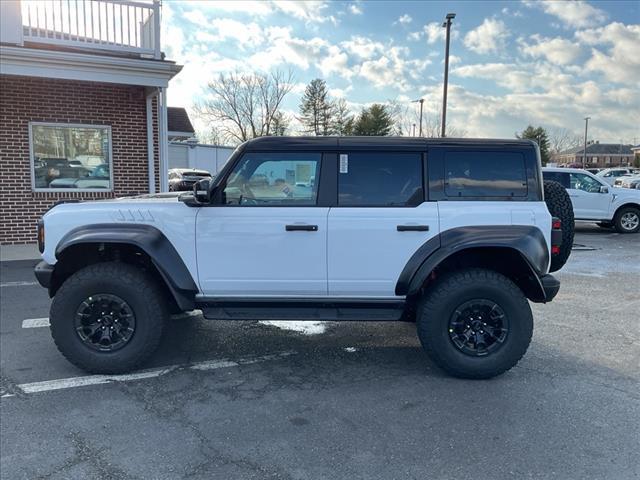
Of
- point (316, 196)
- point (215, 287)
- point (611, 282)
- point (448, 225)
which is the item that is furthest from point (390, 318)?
→ point (611, 282)

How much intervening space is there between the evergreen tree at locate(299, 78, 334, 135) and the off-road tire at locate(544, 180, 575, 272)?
43.6 m

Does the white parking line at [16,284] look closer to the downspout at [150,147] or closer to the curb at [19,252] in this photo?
the curb at [19,252]

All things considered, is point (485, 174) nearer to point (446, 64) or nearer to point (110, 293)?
point (110, 293)

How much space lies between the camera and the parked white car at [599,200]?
13.0 m

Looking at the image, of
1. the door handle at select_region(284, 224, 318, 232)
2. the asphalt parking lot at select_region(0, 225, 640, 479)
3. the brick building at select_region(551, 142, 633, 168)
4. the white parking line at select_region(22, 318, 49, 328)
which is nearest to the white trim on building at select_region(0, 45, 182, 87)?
the white parking line at select_region(22, 318, 49, 328)

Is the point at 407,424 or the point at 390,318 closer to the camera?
the point at 407,424

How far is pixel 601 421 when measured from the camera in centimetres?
339

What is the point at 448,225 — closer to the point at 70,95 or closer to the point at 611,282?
the point at 611,282

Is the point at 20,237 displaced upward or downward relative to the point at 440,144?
downward

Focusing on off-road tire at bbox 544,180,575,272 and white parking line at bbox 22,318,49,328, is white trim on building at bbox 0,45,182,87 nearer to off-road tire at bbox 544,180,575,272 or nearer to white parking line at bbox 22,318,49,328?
white parking line at bbox 22,318,49,328

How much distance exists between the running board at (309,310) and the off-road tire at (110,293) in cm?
41

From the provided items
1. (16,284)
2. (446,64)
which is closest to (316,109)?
(446,64)

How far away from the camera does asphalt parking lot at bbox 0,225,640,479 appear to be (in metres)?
2.89

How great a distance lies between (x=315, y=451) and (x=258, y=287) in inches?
56.2
